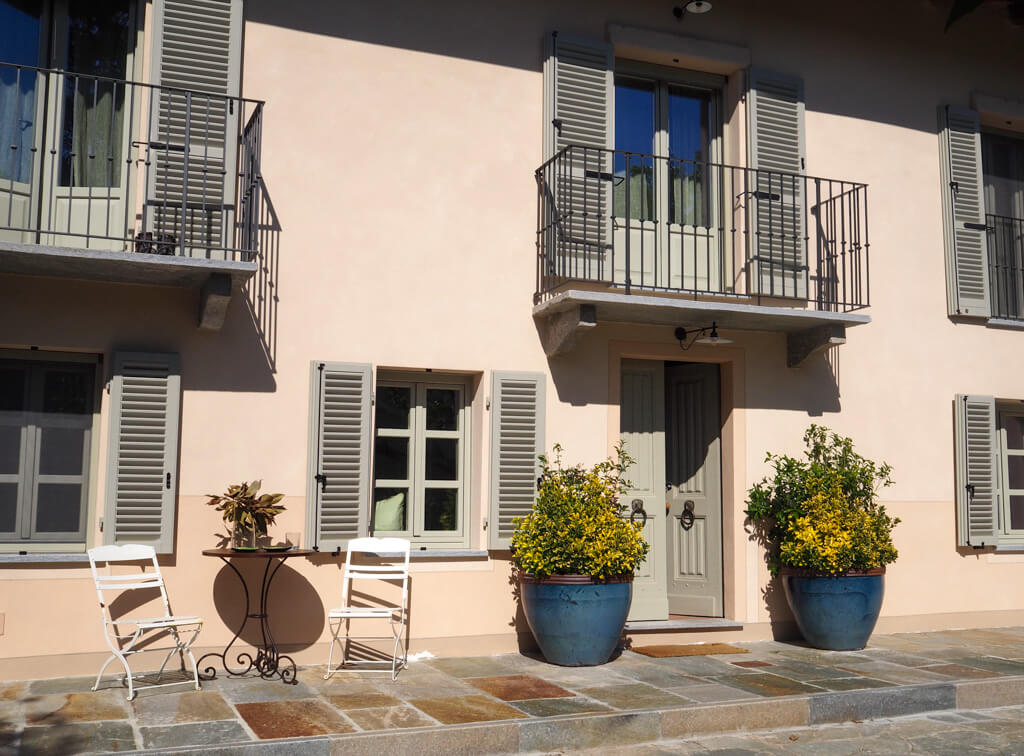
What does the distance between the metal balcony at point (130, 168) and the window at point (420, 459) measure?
1560mm

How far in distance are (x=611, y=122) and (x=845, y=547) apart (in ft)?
12.6

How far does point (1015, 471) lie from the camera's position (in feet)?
31.7

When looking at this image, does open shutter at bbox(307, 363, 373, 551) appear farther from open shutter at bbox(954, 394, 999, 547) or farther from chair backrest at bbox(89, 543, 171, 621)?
open shutter at bbox(954, 394, 999, 547)

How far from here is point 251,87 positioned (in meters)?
7.23

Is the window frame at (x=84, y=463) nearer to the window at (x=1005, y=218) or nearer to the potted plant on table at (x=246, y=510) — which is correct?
the potted plant on table at (x=246, y=510)

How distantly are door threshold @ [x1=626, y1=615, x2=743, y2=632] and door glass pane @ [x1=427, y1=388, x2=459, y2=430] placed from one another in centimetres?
216

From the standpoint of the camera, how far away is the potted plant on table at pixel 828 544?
25.6 ft

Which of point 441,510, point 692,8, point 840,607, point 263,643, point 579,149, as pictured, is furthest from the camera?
point 692,8

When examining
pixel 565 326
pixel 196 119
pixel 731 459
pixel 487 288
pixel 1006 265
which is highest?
pixel 196 119

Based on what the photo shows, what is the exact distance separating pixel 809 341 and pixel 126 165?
5.51 metres

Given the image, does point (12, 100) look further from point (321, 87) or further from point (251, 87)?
point (321, 87)

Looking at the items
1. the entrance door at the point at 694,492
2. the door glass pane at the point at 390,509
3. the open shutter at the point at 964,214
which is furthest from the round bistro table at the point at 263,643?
the open shutter at the point at 964,214

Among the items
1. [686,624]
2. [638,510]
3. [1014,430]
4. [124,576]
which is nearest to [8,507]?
[124,576]

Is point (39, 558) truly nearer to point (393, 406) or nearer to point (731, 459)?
point (393, 406)
